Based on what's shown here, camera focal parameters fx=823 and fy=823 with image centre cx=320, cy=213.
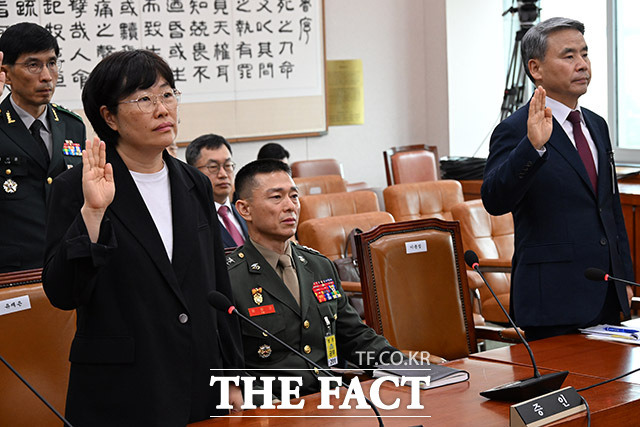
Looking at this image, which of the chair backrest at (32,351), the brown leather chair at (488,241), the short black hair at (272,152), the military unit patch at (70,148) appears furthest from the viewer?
the short black hair at (272,152)

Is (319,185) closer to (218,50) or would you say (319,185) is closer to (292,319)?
(218,50)

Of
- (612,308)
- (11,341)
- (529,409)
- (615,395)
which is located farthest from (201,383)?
(612,308)

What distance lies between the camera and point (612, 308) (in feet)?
8.08

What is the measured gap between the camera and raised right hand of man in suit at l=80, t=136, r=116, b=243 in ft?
5.12

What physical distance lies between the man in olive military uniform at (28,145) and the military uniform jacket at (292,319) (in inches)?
31.2

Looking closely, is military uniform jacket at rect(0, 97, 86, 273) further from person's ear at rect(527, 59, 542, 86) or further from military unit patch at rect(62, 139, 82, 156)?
person's ear at rect(527, 59, 542, 86)

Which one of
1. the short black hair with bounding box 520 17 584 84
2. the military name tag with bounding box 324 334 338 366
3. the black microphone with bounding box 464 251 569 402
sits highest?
the short black hair with bounding box 520 17 584 84

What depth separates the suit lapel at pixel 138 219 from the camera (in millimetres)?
1667

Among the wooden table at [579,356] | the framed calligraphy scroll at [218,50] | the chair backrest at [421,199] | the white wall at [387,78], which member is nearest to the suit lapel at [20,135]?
the wooden table at [579,356]

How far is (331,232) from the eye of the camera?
11.8ft

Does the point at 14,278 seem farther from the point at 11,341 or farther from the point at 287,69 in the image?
the point at 287,69

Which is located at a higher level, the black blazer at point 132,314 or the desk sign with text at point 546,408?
the black blazer at point 132,314

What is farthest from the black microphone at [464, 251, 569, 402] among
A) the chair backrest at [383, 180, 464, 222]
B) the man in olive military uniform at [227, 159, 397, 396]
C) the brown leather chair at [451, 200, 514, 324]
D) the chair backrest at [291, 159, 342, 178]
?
the chair backrest at [291, 159, 342, 178]

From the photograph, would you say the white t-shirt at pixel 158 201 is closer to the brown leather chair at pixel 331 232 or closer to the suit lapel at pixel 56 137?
the suit lapel at pixel 56 137
